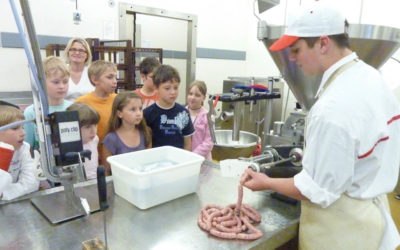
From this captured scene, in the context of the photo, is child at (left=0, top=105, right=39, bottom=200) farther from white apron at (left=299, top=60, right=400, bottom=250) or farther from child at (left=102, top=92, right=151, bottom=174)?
white apron at (left=299, top=60, right=400, bottom=250)

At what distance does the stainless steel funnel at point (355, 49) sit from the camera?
1389 mm

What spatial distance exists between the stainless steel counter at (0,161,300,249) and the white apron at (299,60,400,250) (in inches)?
3.2

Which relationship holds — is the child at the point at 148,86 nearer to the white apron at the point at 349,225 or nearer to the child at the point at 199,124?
the child at the point at 199,124

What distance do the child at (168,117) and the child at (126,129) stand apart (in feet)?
0.26

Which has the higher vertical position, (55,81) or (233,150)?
(55,81)

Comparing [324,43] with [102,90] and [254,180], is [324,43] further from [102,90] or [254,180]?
[102,90]

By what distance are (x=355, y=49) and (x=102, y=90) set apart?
138 centimetres

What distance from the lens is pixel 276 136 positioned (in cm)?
151

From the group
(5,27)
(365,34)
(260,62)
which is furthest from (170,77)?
(260,62)

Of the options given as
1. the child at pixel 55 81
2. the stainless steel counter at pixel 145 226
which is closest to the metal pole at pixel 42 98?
the stainless steel counter at pixel 145 226

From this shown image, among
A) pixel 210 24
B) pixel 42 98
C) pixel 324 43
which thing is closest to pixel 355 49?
pixel 324 43

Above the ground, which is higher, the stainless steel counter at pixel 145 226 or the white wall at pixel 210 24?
the white wall at pixel 210 24

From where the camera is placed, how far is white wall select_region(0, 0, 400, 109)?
2.83 meters

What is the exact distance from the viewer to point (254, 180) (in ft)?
3.38
